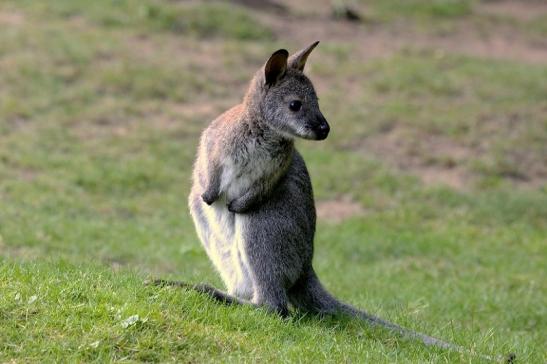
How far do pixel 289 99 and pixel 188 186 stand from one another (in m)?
7.05

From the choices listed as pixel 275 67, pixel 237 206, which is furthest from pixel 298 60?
pixel 237 206

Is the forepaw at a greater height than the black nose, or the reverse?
the black nose

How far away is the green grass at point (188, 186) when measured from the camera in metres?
6.24

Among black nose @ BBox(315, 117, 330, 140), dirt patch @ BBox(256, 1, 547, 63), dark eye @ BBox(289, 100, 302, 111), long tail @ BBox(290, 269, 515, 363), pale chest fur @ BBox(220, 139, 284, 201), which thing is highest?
dark eye @ BBox(289, 100, 302, 111)

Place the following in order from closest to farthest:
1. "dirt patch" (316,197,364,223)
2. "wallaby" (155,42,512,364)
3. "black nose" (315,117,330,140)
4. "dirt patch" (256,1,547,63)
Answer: "black nose" (315,117,330,140) → "wallaby" (155,42,512,364) → "dirt patch" (316,197,364,223) → "dirt patch" (256,1,547,63)

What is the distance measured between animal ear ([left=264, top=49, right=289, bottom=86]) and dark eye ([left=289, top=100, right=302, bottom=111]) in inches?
9.3

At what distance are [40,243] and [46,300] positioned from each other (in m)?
4.70

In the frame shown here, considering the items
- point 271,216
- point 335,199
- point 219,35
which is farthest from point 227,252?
point 219,35

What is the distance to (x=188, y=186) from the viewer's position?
14.0 m

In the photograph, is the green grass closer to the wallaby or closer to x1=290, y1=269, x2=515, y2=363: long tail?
x1=290, y1=269, x2=515, y2=363: long tail

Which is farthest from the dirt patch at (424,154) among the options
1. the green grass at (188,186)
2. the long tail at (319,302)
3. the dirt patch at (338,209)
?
the long tail at (319,302)

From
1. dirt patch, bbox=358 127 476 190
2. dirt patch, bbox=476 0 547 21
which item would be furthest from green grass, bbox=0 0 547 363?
dirt patch, bbox=476 0 547 21

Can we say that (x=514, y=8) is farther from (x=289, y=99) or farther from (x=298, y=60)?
(x=289, y=99)

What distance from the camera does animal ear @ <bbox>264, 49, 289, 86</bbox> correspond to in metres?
6.97
